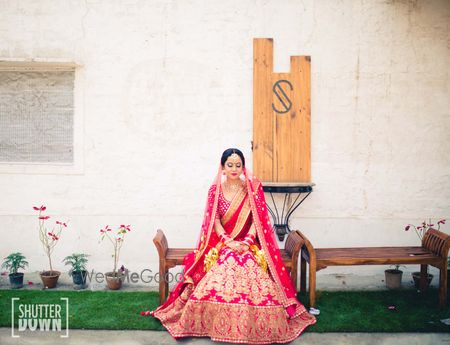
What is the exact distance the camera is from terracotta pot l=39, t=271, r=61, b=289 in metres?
5.05

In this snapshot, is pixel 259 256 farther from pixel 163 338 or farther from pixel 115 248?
pixel 115 248

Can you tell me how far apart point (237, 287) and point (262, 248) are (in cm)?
61

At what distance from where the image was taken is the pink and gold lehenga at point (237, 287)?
12.0ft

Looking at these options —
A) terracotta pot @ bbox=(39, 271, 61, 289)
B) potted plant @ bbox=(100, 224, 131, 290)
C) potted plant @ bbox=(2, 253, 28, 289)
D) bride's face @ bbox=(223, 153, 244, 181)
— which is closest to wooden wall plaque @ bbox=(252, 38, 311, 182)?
bride's face @ bbox=(223, 153, 244, 181)

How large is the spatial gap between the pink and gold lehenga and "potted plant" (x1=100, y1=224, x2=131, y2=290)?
40.7 inches

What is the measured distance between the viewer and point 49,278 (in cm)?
505

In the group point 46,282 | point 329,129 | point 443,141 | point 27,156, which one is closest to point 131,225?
point 46,282

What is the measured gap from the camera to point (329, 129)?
551cm

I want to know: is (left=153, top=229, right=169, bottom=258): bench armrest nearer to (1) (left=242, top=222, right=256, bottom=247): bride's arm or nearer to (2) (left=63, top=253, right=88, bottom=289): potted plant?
(1) (left=242, top=222, right=256, bottom=247): bride's arm

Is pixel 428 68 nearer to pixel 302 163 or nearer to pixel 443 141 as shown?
pixel 443 141

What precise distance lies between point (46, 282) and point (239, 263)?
2475 millimetres
